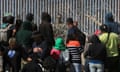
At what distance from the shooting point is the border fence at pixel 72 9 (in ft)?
74.9

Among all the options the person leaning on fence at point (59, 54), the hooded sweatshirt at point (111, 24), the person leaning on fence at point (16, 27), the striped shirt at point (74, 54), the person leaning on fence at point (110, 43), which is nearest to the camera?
the person leaning on fence at point (59, 54)

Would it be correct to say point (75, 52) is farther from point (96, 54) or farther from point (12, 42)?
→ point (12, 42)

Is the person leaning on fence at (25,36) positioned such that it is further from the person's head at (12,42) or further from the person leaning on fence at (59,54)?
the person leaning on fence at (59,54)

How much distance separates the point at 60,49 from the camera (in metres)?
18.5

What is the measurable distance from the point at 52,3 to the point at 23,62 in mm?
Answer: 5122

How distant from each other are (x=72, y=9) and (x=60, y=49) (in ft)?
15.7

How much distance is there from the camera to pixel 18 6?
76.4 feet

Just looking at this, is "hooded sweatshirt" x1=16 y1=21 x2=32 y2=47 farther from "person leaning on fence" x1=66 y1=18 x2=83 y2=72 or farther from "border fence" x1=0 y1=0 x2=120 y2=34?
"border fence" x1=0 y1=0 x2=120 y2=34

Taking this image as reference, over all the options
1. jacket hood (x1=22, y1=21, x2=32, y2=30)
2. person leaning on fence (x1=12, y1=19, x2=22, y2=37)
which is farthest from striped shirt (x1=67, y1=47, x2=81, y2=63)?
person leaning on fence (x1=12, y1=19, x2=22, y2=37)

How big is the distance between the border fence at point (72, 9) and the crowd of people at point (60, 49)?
3565 millimetres

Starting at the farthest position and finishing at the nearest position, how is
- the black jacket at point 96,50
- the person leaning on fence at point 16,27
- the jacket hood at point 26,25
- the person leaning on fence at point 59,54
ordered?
the person leaning on fence at point 16,27 < the jacket hood at point 26,25 < the person leaning on fence at point 59,54 < the black jacket at point 96,50

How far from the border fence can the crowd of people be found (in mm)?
3565

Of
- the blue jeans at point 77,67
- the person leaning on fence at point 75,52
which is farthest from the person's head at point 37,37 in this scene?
the blue jeans at point 77,67

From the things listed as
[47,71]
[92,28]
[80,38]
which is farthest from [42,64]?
[92,28]
